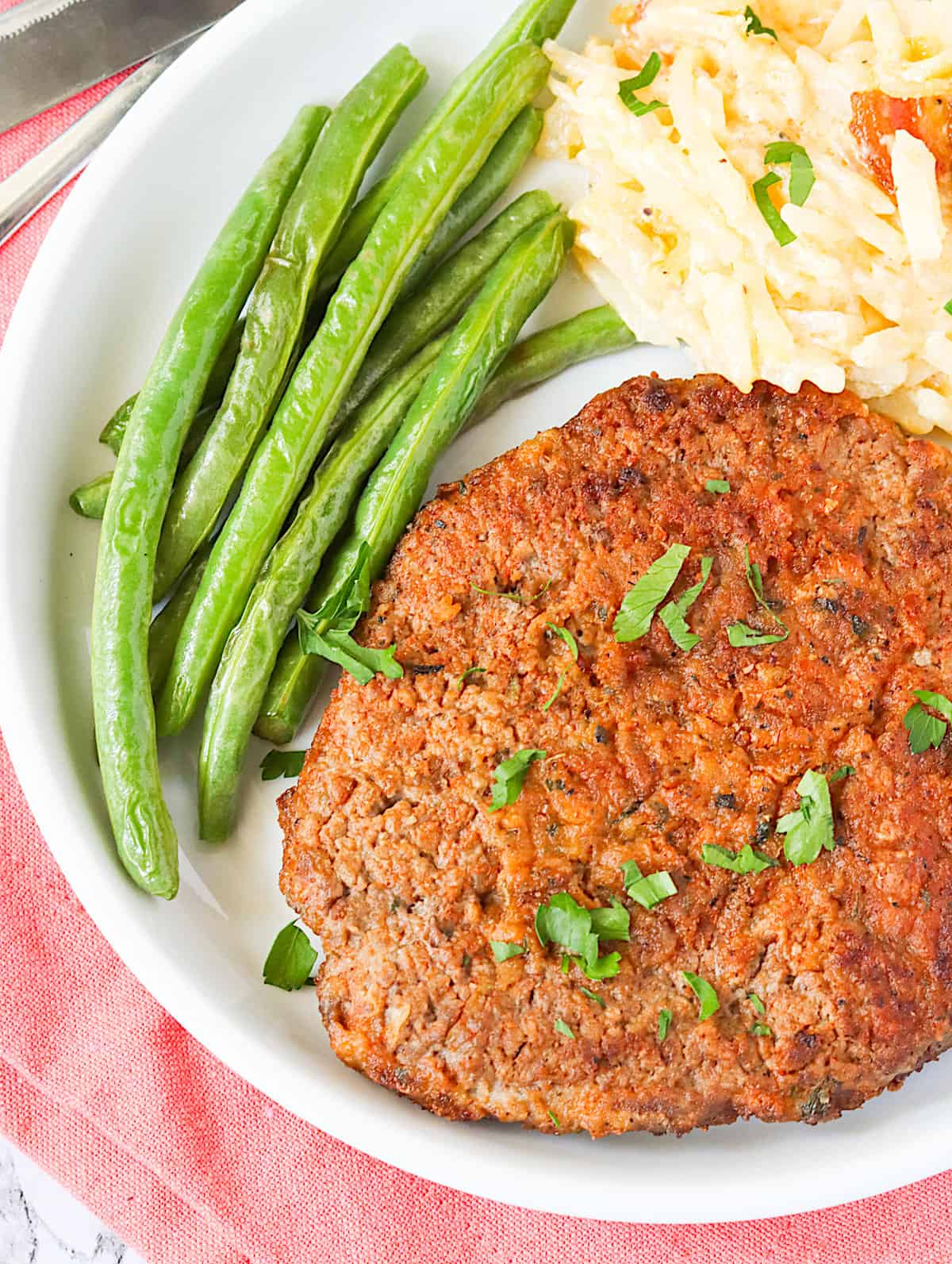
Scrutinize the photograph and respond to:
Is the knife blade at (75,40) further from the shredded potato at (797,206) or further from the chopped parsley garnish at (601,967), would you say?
the chopped parsley garnish at (601,967)

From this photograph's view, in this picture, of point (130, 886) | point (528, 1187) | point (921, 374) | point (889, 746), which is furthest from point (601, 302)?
point (528, 1187)

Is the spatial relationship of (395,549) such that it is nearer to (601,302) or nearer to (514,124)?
(601,302)

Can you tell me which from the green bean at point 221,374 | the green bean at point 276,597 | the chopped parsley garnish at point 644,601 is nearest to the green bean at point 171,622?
the green bean at point 276,597

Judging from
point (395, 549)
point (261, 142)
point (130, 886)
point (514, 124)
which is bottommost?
point (130, 886)

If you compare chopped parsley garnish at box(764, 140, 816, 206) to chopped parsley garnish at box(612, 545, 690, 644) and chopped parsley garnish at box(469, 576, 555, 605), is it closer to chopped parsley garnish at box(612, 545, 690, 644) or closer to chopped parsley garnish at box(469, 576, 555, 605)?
chopped parsley garnish at box(612, 545, 690, 644)

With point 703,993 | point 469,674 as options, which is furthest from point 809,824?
point 469,674

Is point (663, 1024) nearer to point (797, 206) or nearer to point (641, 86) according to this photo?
point (797, 206)
